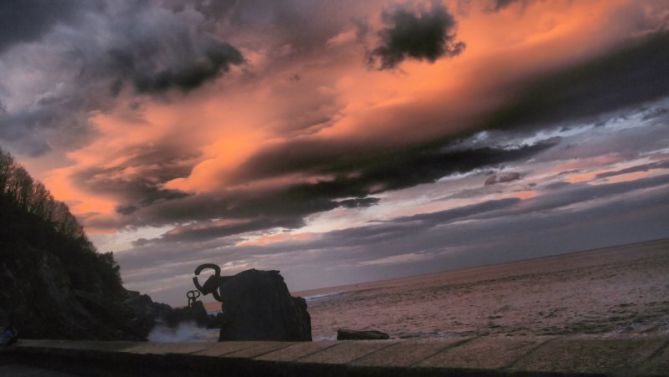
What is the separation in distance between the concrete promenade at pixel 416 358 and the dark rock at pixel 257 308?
9661 mm

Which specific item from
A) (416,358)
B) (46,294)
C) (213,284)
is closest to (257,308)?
(213,284)

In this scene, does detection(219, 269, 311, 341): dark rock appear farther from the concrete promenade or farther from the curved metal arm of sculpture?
the concrete promenade

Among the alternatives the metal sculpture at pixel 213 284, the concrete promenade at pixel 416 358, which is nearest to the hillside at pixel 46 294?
the metal sculpture at pixel 213 284

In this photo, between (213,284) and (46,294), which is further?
(46,294)

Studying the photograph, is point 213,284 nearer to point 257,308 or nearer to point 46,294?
point 257,308

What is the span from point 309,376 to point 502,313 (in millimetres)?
34730

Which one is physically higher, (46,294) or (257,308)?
(46,294)

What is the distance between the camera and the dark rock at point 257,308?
1339cm

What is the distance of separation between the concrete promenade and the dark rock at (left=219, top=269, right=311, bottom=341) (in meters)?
9.66

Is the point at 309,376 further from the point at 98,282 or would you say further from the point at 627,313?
the point at 98,282

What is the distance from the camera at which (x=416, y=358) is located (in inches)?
86.2

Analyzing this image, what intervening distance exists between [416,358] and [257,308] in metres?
12.3

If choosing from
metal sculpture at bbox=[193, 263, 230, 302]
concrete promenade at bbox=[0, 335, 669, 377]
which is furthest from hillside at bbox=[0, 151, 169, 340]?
concrete promenade at bbox=[0, 335, 669, 377]

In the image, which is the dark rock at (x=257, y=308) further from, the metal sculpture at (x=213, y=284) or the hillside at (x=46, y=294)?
the hillside at (x=46, y=294)
